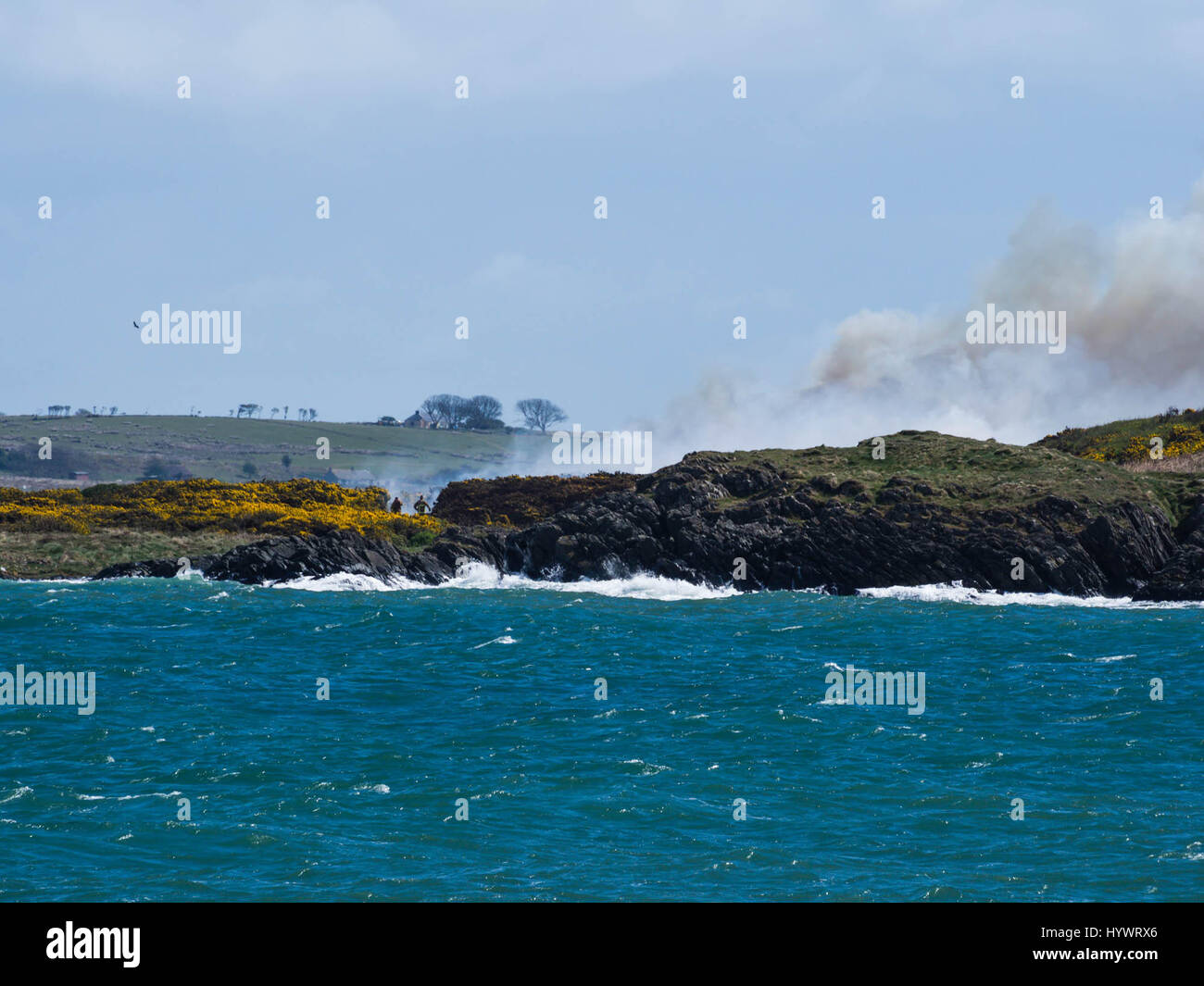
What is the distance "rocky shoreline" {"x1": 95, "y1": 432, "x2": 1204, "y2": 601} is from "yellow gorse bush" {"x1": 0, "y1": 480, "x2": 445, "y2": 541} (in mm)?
14415

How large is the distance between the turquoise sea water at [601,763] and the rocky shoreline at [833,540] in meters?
14.7

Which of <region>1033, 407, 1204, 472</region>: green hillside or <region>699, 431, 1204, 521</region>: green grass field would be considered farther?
<region>1033, 407, 1204, 472</region>: green hillside

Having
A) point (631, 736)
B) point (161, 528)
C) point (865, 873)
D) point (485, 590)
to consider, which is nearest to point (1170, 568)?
point (485, 590)

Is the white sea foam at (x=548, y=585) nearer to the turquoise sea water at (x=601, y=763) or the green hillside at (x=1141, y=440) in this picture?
the turquoise sea water at (x=601, y=763)

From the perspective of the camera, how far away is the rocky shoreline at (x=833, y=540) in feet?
231

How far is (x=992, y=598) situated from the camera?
67250 millimetres

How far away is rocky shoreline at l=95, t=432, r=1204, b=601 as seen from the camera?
70.4 meters

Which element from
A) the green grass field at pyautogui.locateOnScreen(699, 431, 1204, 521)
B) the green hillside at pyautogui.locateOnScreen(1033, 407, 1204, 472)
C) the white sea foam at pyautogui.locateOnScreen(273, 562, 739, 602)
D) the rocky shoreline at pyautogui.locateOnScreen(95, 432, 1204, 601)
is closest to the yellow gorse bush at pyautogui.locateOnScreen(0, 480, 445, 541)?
the rocky shoreline at pyautogui.locateOnScreen(95, 432, 1204, 601)

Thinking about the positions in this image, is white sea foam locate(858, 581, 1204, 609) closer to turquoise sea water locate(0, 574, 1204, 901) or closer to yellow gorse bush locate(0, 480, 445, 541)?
turquoise sea water locate(0, 574, 1204, 901)

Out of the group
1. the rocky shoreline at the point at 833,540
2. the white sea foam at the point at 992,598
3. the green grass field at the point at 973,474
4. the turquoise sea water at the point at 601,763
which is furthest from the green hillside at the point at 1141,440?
the turquoise sea water at the point at 601,763

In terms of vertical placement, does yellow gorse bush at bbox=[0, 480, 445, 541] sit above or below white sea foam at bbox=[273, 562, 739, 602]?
above

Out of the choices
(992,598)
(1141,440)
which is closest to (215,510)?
(992,598)

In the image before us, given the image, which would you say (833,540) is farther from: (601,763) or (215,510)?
(215,510)
